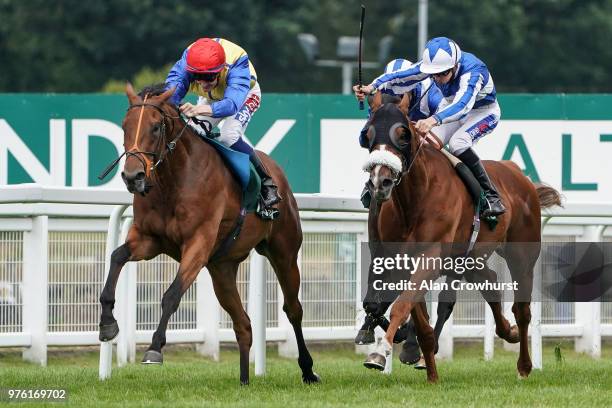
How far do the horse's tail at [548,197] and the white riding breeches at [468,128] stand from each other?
0.84 m

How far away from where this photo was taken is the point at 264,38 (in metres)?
38.1

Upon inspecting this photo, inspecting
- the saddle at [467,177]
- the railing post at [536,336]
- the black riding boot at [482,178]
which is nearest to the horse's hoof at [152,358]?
the saddle at [467,177]

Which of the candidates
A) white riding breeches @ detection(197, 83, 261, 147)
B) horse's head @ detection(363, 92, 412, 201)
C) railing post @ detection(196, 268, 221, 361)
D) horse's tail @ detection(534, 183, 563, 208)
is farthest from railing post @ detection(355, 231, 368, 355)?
horse's head @ detection(363, 92, 412, 201)

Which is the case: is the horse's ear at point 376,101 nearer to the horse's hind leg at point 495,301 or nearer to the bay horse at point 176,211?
the bay horse at point 176,211

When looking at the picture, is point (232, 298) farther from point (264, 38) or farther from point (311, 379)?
point (264, 38)

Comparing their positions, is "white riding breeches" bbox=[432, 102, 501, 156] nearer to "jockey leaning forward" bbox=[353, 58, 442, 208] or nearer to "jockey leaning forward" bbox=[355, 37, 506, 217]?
"jockey leaning forward" bbox=[355, 37, 506, 217]

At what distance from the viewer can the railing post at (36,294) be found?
9617 millimetres

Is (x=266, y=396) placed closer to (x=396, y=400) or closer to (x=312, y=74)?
(x=396, y=400)

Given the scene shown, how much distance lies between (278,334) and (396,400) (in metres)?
3.56

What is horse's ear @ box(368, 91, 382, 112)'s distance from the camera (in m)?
7.77

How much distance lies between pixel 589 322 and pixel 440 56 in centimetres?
361

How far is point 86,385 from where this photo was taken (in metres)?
7.72


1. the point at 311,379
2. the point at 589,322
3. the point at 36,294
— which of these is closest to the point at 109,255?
the point at 311,379

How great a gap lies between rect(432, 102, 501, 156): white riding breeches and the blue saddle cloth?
115 centimetres
